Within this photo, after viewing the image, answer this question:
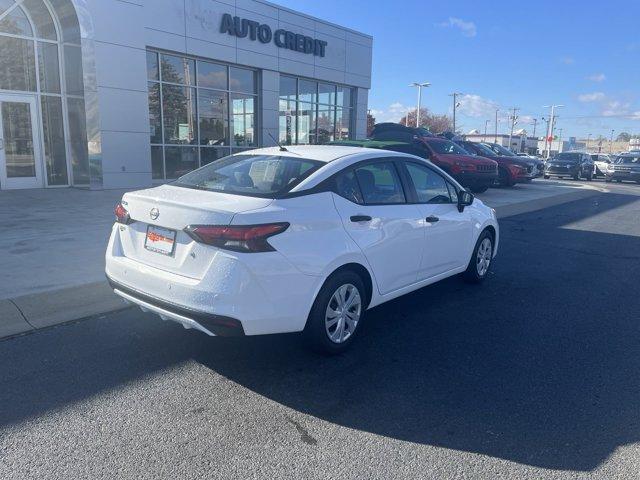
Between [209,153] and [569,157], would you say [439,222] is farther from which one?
[569,157]

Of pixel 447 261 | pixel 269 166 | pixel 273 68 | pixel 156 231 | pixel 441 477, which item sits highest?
pixel 273 68

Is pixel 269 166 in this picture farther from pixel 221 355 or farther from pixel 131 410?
pixel 131 410

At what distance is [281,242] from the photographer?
3.45 meters

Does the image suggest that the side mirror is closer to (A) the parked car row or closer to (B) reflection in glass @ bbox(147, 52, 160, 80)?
(A) the parked car row

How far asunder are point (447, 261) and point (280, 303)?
2.53 metres

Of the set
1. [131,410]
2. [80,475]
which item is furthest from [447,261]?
[80,475]

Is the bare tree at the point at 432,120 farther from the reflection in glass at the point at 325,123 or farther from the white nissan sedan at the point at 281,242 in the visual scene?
the white nissan sedan at the point at 281,242

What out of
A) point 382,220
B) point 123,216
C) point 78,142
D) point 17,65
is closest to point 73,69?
point 17,65

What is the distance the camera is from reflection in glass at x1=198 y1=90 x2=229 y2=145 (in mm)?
17625

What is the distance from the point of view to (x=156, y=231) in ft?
12.3

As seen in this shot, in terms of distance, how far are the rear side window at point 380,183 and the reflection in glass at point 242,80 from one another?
1489cm

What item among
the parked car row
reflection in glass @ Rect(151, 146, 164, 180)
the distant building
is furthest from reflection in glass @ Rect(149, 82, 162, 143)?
the distant building

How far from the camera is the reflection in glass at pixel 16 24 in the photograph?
43.0 feet

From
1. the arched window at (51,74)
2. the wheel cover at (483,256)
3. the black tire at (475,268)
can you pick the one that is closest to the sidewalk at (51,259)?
the arched window at (51,74)
